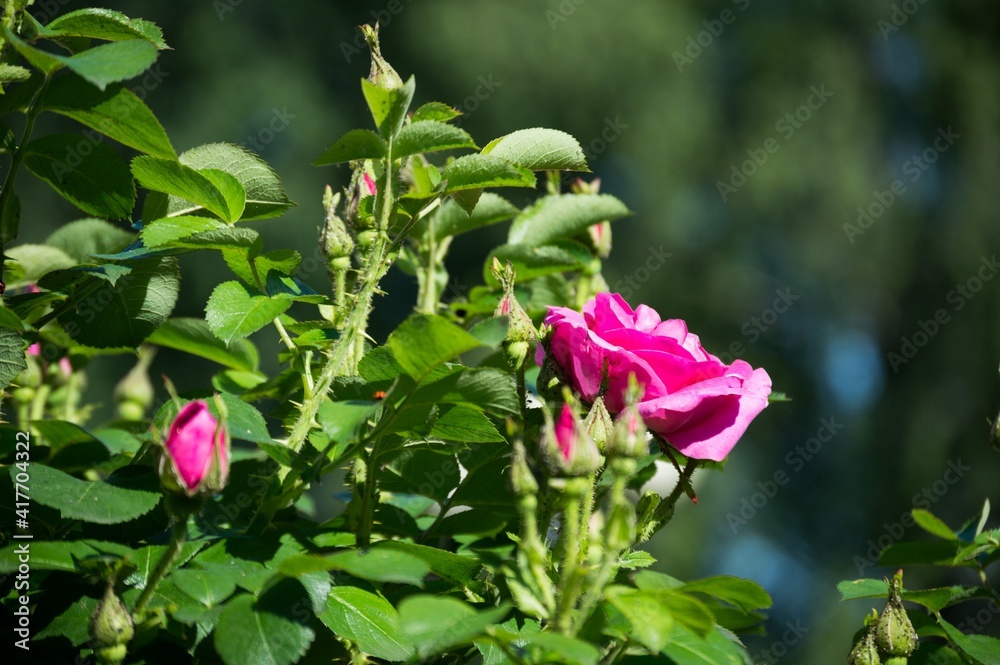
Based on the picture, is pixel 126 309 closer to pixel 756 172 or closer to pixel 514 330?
pixel 514 330

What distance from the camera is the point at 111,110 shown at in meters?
0.62

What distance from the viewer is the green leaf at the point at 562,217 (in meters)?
0.96

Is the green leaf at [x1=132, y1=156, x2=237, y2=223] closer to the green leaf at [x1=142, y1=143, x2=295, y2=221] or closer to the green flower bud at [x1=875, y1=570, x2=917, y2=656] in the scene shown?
the green leaf at [x1=142, y1=143, x2=295, y2=221]

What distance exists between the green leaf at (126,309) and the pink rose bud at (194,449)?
0.25 metres

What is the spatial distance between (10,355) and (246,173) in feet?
0.71

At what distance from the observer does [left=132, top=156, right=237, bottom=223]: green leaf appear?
667 millimetres
